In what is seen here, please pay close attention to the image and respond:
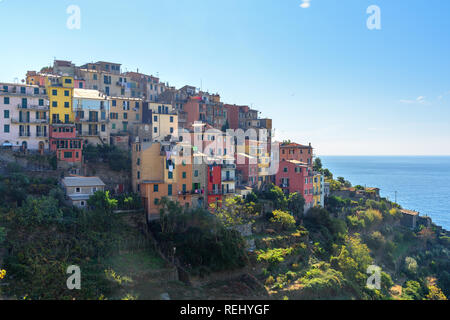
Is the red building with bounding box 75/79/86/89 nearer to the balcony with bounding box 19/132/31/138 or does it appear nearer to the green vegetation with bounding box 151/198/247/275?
the balcony with bounding box 19/132/31/138

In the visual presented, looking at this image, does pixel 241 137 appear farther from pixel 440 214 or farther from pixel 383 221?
pixel 440 214

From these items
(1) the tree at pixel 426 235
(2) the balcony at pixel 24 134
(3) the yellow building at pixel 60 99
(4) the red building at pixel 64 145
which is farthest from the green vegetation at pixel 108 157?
(1) the tree at pixel 426 235

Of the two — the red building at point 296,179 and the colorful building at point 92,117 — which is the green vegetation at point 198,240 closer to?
the colorful building at point 92,117

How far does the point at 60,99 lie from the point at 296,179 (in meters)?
32.5

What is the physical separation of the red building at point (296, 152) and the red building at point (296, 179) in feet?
12.3

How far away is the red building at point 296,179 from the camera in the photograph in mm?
50688

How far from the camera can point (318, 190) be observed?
54.1m

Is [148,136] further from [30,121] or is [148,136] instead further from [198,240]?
[198,240]

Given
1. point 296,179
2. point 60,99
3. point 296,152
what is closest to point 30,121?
point 60,99

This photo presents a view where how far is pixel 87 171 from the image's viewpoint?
4084cm

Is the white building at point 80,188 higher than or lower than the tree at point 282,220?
higher
